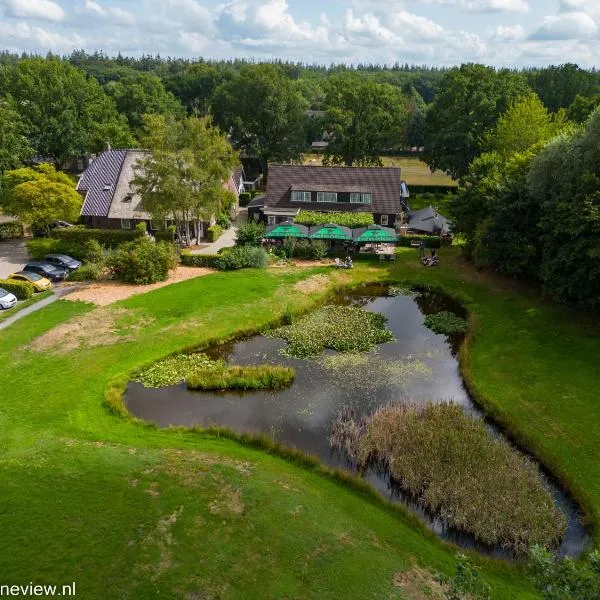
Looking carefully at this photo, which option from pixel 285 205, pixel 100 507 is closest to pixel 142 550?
pixel 100 507

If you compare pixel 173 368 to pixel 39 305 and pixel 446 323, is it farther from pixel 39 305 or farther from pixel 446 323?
pixel 446 323

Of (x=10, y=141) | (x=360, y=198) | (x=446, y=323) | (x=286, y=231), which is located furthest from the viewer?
(x=10, y=141)

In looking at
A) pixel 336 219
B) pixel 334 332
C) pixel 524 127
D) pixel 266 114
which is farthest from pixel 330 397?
pixel 266 114

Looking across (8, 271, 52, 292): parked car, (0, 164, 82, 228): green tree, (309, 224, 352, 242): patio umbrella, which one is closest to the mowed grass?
(8, 271, 52, 292): parked car

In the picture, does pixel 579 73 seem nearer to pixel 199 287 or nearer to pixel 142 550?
pixel 199 287

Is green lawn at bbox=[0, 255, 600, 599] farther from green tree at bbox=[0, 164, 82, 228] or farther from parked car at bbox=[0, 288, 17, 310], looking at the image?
green tree at bbox=[0, 164, 82, 228]

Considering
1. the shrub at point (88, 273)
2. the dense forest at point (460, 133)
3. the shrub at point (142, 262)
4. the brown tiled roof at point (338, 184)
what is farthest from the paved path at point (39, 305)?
the brown tiled roof at point (338, 184)
